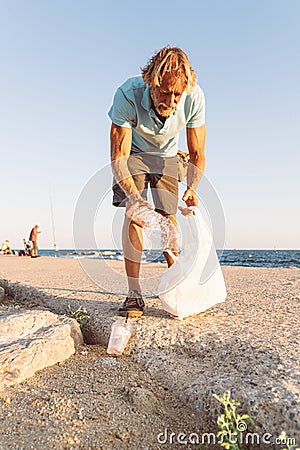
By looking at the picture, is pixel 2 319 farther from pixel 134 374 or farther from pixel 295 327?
pixel 295 327

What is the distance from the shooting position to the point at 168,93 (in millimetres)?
2701

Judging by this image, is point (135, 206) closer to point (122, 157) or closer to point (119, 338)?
point (122, 157)

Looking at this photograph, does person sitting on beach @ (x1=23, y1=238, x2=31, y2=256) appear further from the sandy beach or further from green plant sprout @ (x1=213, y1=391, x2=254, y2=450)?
green plant sprout @ (x1=213, y1=391, x2=254, y2=450)

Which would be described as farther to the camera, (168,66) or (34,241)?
(34,241)

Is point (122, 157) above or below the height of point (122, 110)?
below

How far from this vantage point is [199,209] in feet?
10.4

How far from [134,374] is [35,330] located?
29.8 inches

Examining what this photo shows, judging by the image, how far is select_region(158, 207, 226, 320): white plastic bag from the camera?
282 centimetres

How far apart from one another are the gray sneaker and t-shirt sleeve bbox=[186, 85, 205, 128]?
1.37 metres

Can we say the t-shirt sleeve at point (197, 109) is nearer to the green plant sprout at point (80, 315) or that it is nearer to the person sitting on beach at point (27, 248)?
the green plant sprout at point (80, 315)

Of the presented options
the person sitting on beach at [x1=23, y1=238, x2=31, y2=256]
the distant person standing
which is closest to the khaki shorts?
the distant person standing

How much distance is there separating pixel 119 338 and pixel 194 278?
2.25 ft

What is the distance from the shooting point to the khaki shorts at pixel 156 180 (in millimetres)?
3158

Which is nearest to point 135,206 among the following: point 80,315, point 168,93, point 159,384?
point 168,93
